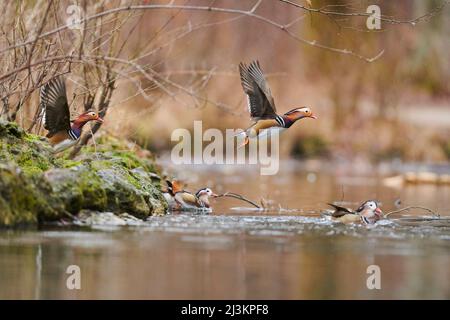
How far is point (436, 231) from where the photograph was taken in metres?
10.0

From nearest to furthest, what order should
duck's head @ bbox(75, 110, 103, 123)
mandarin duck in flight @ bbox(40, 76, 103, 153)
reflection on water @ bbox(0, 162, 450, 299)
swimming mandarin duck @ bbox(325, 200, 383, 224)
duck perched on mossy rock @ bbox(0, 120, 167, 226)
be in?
reflection on water @ bbox(0, 162, 450, 299) < duck perched on mossy rock @ bbox(0, 120, 167, 226) < swimming mandarin duck @ bbox(325, 200, 383, 224) < mandarin duck in flight @ bbox(40, 76, 103, 153) < duck's head @ bbox(75, 110, 103, 123)

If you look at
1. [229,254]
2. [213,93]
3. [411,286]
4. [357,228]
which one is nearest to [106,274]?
[229,254]

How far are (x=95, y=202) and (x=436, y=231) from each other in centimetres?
323

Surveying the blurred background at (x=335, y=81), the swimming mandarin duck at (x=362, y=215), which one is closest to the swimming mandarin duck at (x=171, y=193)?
the swimming mandarin duck at (x=362, y=215)

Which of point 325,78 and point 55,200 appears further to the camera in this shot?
point 325,78

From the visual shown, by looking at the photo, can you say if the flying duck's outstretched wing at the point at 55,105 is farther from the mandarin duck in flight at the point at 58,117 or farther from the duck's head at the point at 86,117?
the duck's head at the point at 86,117

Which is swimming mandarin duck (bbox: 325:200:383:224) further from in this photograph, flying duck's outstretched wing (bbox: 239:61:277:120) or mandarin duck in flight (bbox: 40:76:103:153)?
mandarin duck in flight (bbox: 40:76:103:153)

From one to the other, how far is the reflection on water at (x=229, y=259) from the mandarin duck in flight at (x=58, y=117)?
1.37 m

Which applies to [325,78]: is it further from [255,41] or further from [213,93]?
[213,93]

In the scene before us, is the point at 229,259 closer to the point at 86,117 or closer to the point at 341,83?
the point at 86,117

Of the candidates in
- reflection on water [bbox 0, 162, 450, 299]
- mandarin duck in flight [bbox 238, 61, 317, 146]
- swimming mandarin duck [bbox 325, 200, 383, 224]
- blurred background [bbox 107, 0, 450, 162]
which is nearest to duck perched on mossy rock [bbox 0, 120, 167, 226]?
reflection on water [bbox 0, 162, 450, 299]

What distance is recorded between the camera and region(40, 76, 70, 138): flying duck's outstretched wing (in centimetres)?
1077

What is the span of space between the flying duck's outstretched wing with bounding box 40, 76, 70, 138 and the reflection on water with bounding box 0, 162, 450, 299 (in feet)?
4.95

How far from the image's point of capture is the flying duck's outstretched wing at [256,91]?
37.7 ft
